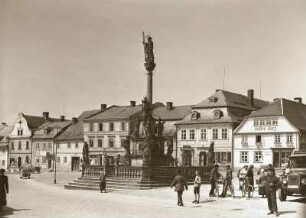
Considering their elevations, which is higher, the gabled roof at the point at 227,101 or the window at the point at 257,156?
the gabled roof at the point at 227,101

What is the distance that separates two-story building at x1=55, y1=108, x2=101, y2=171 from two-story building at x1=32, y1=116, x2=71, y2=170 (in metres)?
1.57

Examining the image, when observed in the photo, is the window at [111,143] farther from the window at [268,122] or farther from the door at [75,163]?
the window at [268,122]

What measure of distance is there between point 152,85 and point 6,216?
2052 centimetres

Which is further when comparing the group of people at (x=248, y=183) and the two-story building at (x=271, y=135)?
the two-story building at (x=271, y=135)

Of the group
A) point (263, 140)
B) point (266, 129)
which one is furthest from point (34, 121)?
point (266, 129)

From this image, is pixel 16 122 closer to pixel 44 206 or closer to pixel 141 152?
pixel 141 152

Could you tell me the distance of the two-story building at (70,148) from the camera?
82.9 meters

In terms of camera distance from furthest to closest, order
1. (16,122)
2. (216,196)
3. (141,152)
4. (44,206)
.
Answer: (16,122), (141,152), (216,196), (44,206)

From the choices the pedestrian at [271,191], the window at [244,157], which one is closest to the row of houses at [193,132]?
the window at [244,157]

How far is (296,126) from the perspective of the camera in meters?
59.8

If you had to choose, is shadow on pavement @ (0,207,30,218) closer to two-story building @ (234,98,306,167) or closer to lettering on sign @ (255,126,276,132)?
two-story building @ (234,98,306,167)

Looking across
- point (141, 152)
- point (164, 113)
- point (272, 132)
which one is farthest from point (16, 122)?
point (141, 152)

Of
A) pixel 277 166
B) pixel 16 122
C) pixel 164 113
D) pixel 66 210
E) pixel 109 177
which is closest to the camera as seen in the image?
pixel 66 210

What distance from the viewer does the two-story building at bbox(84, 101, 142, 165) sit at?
7738 centimetres
